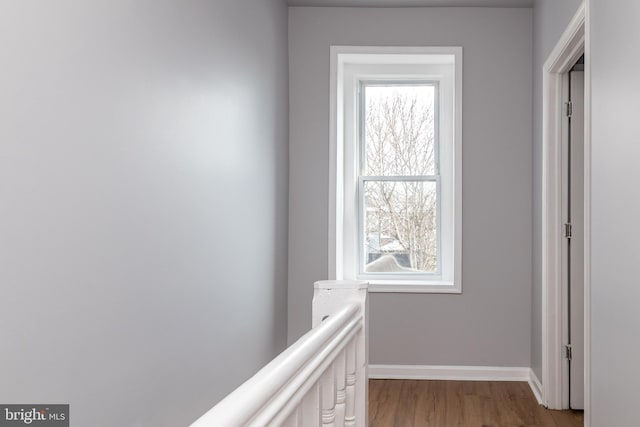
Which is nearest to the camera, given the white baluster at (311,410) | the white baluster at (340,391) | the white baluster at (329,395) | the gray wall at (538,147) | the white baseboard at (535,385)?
the white baluster at (311,410)

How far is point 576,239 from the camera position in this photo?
3742mm

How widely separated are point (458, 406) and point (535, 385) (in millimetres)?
609

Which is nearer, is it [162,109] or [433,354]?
[162,109]

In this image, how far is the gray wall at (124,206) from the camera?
1478 millimetres

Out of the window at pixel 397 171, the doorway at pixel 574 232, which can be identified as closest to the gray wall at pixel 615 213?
the doorway at pixel 574 232

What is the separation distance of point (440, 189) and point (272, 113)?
58.0 inches

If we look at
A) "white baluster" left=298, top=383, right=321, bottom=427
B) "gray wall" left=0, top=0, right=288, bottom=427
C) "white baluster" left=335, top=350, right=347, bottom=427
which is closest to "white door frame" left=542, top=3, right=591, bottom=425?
"gray wall" left=0, top=0, right=288, bottom=427

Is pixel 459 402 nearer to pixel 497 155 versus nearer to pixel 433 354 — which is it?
pixel 433 354

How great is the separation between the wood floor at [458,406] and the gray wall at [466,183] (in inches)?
9.6

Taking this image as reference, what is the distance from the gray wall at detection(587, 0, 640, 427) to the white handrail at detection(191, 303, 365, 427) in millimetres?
1186

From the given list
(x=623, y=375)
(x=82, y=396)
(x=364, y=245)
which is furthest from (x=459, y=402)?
(x=82, y=396)

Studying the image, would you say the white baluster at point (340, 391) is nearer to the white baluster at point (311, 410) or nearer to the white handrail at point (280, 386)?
the white handrail at point (280, 386)

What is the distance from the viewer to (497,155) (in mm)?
4523

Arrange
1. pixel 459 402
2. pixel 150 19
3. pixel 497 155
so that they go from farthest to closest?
pixel 497 155, pixel 459 402, pixel 150 19
